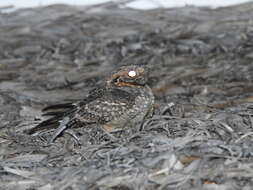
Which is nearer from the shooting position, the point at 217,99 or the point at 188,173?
the point at 188,173

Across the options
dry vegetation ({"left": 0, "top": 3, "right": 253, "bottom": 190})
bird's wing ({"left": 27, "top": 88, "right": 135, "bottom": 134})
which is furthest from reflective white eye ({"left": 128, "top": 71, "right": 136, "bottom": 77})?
dry vegetation ({"left": 0, "top": 3, "right": 253, "bottom": 190})

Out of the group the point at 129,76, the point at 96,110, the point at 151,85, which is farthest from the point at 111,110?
the point at 151,85

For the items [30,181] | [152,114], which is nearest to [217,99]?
[152,114]

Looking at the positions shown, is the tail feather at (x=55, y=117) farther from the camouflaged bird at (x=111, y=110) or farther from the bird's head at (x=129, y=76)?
the bird's head at (x=129, y=76)

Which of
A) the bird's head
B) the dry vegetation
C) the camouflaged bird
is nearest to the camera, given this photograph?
the dry vegetation

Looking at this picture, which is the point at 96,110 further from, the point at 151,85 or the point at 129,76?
the point at 151,85

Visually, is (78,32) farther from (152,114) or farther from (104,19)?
(152,114)

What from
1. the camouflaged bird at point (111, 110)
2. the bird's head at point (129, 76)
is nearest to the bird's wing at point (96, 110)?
the camouflaged bird at point (111, 110)

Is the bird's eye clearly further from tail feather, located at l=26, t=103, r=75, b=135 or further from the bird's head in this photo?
tail feather, located at l=26, t=103, r=75, b=135
